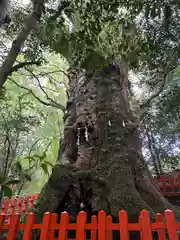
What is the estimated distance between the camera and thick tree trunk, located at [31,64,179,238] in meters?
2.77

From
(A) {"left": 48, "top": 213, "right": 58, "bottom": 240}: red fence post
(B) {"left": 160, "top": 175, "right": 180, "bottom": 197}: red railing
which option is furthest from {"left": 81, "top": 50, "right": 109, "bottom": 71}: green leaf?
(B) {"left": 160, "top": 175, "right": 180, "bottom": 197}: red railing

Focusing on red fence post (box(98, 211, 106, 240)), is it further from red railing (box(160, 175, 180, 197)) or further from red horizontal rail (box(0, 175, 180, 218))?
red railing (box(160, 175, 180, 197))

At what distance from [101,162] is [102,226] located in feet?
4.19

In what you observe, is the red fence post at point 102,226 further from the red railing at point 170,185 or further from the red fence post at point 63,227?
the red railing at point 170,185

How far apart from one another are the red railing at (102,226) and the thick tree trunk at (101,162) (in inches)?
22.3

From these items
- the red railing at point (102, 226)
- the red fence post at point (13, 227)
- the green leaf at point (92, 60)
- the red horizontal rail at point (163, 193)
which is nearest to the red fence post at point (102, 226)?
the red railing at point (102, 226)

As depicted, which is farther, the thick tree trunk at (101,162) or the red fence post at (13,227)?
the thick tree trunk at (101,162)

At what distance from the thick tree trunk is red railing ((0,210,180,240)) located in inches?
22.3

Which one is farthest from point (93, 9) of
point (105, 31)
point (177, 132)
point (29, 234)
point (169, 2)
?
point (177, 132)

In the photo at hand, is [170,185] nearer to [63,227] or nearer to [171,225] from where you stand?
[171,225]

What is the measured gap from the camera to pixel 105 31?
2.45m

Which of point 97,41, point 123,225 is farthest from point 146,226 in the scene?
point 97,41

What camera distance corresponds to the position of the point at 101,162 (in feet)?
10.4

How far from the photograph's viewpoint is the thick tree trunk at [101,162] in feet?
9.09
